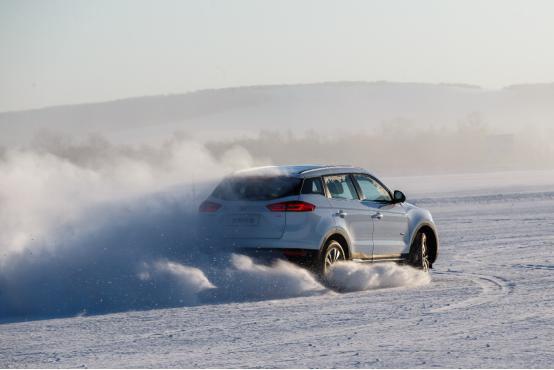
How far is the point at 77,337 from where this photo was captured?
994cm

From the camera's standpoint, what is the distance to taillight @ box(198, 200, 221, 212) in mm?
13062

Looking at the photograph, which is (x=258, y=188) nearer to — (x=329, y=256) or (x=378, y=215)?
(x=329, y=256)

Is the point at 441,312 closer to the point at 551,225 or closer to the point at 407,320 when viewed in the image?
the point at 407,320

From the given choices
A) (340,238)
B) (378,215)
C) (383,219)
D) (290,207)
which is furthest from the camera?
(383,219)

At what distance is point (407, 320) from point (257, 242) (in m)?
2.71

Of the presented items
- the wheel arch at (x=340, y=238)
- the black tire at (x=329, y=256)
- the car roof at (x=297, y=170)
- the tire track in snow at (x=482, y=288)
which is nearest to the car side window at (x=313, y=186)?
the car roof at (x=297, y=170)

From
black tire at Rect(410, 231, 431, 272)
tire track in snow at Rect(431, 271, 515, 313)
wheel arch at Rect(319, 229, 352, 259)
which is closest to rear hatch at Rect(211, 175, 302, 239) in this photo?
wheel arch at Rect(319, 229, 352, 259)

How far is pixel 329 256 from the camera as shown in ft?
43.3

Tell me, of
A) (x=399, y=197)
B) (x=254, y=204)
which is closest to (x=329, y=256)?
(x=254, y=204)

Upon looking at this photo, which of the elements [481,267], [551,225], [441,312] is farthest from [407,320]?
[551,225]

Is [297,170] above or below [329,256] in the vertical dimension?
above

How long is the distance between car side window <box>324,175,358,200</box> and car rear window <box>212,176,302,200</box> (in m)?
0.66

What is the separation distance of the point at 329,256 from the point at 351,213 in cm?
78

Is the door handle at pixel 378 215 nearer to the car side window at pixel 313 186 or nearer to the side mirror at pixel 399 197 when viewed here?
the side mirror at pixel 399 197
